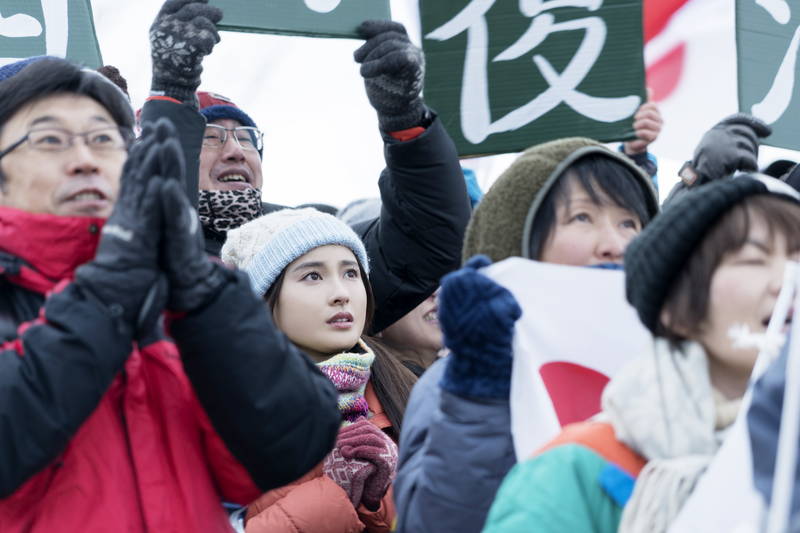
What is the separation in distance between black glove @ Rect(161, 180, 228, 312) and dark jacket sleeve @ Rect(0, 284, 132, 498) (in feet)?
0.43

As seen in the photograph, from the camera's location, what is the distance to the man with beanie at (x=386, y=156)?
143 inches

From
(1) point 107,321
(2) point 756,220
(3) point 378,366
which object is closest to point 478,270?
(2) point 756,220

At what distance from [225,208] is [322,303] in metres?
0.65

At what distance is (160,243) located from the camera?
7.79 ft

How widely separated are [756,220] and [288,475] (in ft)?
3.35

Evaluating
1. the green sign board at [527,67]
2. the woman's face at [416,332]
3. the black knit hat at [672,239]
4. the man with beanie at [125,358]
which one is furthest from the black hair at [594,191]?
the woman's face at [416,332]

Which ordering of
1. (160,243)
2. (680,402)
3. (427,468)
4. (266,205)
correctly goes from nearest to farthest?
(680,402) → (160,243) → (427,468) → (266,205)

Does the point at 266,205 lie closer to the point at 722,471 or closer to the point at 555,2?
the point at 555,2

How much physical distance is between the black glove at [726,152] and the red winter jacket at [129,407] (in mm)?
1688

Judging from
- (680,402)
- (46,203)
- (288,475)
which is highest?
(46,203)

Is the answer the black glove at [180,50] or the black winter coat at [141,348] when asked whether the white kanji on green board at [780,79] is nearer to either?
the black glove at [180,50]

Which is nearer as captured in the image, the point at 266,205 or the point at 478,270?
the point at 478,270

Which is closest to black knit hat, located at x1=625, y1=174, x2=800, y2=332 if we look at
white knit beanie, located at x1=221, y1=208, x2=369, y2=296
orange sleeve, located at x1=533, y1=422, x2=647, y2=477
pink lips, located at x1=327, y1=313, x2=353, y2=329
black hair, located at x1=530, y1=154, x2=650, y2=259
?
orange sleeve, located at x1=533, y1=422, x2=647, y2=477

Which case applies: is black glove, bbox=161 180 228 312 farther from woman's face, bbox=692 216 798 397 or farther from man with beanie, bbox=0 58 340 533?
woman's face, bbox=692 216 798 397
